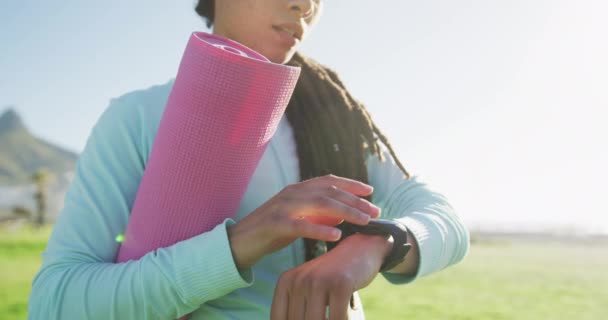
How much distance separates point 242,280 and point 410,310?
8.49 m

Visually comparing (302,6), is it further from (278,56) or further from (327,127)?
(327,127)

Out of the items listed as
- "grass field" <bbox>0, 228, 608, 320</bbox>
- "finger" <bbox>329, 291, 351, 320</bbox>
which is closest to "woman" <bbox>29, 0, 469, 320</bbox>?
"finger" <bbox>329, 291, 351, 320</bbox>

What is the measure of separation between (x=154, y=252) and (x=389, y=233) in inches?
17.6

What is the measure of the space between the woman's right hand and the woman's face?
56 cm

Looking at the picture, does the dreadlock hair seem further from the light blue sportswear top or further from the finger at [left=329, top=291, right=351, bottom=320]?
the finger at [left=329, top=291, right=351, bottom=320]

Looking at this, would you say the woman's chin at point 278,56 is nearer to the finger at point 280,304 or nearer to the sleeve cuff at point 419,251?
the sleeve cuff at point 419,251

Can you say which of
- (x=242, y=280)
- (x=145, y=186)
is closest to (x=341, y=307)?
(x=242, y=280)

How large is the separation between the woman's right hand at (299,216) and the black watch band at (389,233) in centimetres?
4

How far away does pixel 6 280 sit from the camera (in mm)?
10883

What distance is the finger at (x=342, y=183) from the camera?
99 cm

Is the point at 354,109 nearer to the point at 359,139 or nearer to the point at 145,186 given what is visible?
the point at 359,139

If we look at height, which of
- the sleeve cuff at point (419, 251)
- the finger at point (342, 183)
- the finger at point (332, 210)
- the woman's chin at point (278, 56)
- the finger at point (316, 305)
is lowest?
the sleeve cuff at point (419, 251)

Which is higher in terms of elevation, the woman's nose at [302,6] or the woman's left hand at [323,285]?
the woman's nose at [302,6]

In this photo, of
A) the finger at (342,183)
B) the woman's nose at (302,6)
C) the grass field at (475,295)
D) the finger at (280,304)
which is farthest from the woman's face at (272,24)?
the grass field at (475,295)
